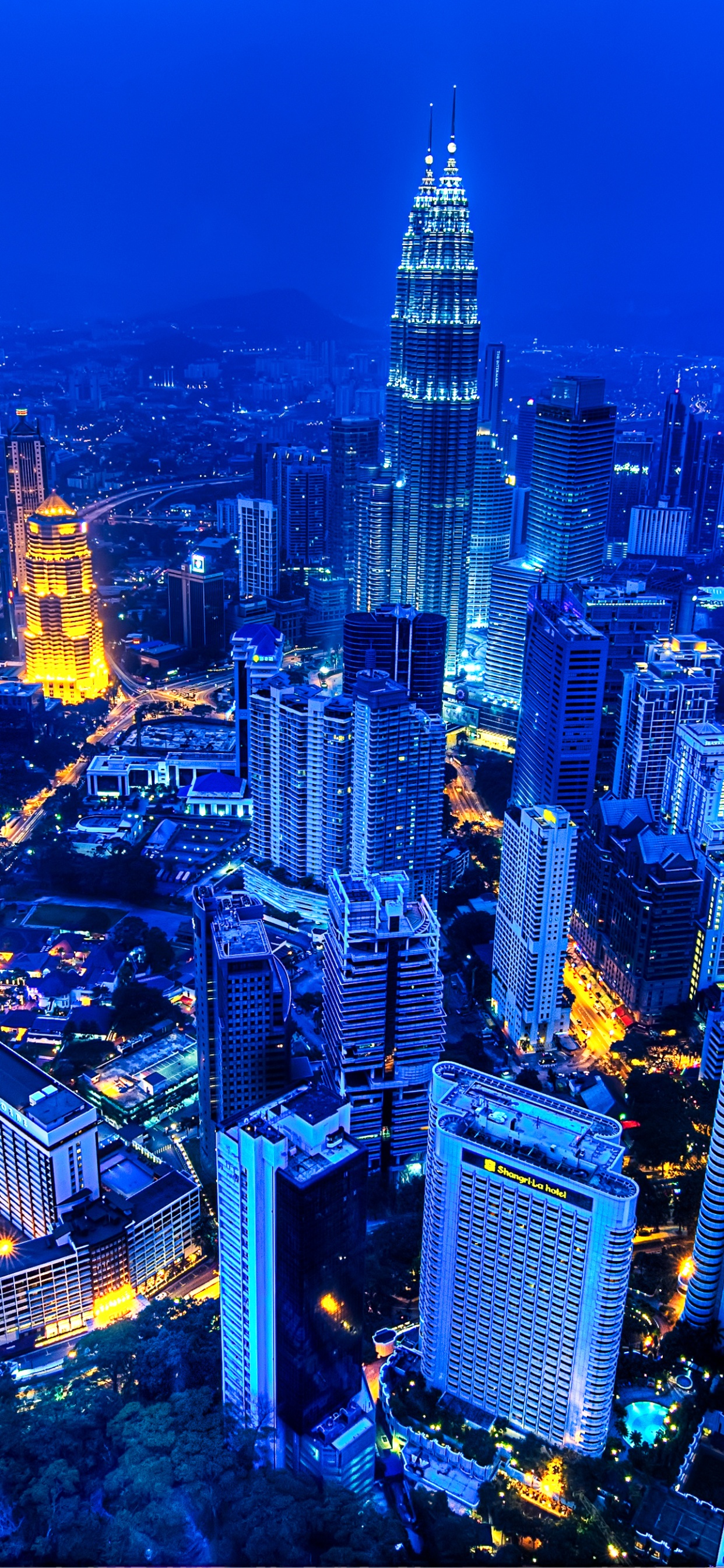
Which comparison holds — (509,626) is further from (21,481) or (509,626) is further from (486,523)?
(21,481)

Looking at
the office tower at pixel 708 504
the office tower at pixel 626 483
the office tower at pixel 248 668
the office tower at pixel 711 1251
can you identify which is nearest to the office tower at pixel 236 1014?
the office tower at pixel 711 1251

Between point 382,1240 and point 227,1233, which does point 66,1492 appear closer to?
point 227,1233

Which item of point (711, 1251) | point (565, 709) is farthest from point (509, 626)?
point (711, 1251)

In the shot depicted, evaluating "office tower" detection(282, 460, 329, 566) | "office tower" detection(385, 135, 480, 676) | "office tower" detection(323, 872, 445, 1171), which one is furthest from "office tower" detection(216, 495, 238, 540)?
"office tower" detection(323, 872, 445, 1171)

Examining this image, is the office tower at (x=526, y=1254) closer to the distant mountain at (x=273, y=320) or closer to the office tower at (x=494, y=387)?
the office tower at (x=494, y=387)

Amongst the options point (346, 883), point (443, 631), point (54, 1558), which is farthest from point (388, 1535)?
point (443, 631)

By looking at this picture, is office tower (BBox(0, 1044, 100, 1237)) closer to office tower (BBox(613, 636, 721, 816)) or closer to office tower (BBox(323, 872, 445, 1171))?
office tower (BBox(323, 872, 445, 1171))
